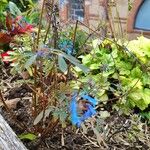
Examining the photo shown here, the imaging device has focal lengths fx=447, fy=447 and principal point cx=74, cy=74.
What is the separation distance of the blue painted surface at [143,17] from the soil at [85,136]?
149cm

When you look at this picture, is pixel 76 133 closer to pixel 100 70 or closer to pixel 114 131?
pixel 114 131

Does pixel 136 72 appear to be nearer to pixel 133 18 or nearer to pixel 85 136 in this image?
pixel 85 136

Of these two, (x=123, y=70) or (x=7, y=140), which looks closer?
(x=7, y=140)

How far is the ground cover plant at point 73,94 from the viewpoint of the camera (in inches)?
69.3

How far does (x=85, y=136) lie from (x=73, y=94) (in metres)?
0.52

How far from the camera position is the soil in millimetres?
2077

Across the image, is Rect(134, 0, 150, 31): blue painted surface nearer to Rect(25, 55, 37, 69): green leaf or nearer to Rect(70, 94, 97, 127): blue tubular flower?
Rect(70, 94, 97, 127): blue tubular flower

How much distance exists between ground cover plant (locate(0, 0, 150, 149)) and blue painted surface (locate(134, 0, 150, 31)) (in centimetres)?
86

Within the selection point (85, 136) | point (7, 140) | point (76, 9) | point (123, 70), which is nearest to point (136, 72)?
point (123, 70)

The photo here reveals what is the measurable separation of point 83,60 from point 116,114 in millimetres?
450

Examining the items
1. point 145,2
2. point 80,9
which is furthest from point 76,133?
point 80,9

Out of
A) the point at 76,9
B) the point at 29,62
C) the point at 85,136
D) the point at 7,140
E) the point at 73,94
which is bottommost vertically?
the point at 85,136

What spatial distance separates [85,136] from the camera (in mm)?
2186

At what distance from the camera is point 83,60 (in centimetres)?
268
